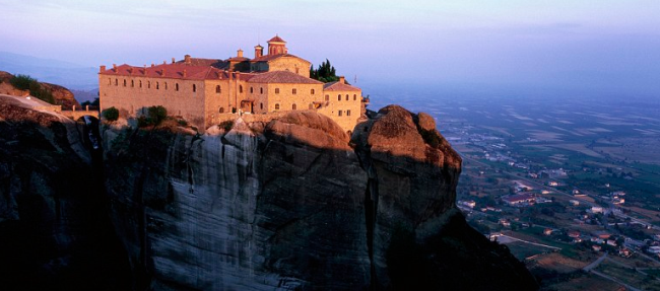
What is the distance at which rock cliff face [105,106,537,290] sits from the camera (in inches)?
1320

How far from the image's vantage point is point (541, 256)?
5972cm

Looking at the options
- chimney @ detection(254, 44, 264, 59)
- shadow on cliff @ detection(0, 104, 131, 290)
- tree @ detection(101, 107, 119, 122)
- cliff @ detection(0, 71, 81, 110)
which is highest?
chimney @ detection(254, 44, 264, 59)

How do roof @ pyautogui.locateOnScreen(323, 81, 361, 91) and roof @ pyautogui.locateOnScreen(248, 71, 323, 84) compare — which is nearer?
roof @ pyautogui.locateOnScreen(248, 71, 323, 84)

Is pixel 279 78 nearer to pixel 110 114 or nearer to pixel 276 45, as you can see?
pixel 276 45

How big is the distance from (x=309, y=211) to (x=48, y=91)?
26.5 metres

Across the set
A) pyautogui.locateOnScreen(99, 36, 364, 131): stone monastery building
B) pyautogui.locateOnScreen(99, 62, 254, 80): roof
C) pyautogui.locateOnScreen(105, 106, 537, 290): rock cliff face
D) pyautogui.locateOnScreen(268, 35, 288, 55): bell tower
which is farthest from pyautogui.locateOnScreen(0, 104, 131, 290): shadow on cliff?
pyautogui.locateOnScreen(268, 35, 288, 55): bell tower

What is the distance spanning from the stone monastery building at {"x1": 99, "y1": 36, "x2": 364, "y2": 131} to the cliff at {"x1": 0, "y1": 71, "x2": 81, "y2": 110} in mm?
7418

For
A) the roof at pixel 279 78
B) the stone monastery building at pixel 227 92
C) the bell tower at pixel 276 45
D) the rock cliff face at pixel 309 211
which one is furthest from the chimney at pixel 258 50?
the rock cliff face at pixel 309 211

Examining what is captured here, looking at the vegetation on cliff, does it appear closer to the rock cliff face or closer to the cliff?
the cliff

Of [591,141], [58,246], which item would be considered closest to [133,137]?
[58,246]

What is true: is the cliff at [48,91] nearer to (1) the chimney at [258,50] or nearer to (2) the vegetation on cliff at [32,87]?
(2) the vegetation on cliff at [32,87]

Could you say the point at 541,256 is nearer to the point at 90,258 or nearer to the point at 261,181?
the point at 261,181

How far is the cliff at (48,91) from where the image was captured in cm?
4288

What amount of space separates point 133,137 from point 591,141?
151547 millimetres
